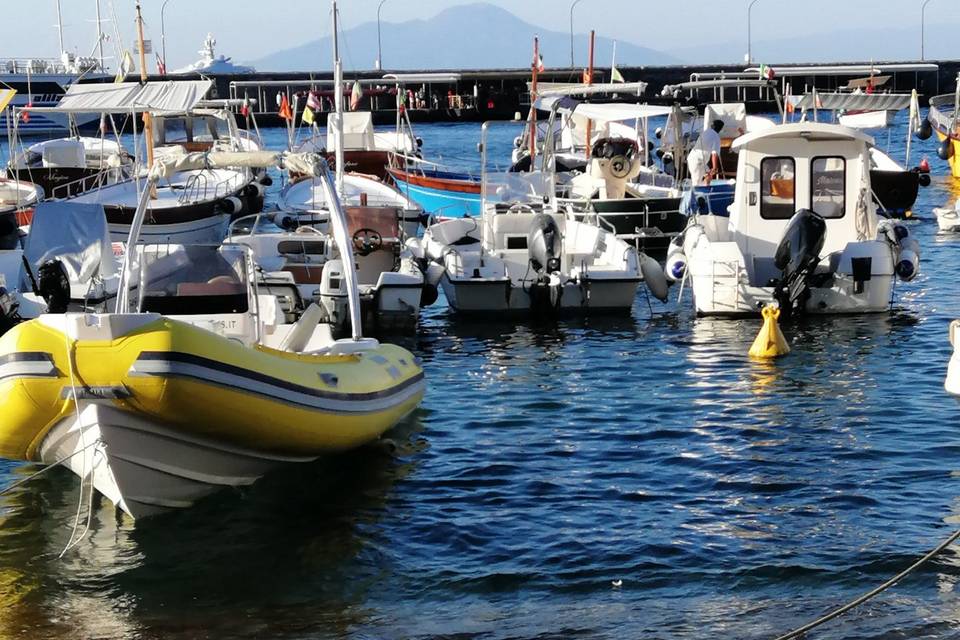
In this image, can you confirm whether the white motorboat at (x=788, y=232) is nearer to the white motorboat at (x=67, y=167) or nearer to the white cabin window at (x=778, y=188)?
the white cabin window at (x=778, y=188)

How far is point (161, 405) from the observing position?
10531 millimetres

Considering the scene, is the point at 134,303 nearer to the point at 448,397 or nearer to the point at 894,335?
the point at 448,397

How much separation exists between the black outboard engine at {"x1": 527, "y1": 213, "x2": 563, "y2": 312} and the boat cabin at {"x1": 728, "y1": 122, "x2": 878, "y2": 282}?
110 inches

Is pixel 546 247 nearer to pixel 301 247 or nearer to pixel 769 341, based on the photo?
pixel 301 247

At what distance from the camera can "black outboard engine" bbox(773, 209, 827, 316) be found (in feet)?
64.3

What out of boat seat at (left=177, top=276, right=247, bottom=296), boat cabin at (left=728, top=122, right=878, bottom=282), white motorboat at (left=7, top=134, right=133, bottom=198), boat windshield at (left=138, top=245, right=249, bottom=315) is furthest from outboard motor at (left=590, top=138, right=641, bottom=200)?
boat seat at (left=177, top=276, right=247, bottom=296)

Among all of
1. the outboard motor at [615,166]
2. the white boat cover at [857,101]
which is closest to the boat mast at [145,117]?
the outboard motor at [615,166]

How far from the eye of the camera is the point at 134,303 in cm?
1510

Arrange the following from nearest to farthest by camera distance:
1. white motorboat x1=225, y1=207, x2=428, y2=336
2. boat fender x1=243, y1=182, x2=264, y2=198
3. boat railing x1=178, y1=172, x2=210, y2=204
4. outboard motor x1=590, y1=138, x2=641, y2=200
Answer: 1. white motorboat x1=225, y1=207, x2=428, y2=336
2. outboard motor x1=590, y1=138, x2=641, y2=200
3. boat railing x1=178, y1=172, x2=210, y2=204
4. boat fender x1=243, y1=182, x2=264, y2=198

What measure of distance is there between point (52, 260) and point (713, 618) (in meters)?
13.6

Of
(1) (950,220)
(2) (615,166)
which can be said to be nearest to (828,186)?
(2) (615,166)

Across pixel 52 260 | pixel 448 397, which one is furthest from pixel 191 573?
pixel 52 260

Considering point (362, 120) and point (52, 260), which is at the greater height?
point (362, 120)

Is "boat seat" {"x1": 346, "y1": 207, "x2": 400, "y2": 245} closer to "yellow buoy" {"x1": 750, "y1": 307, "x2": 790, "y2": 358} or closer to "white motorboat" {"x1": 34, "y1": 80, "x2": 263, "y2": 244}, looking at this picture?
"white motorboat" {"x1": 34, "y1": 80, "x2": 263, "y2": 244}
